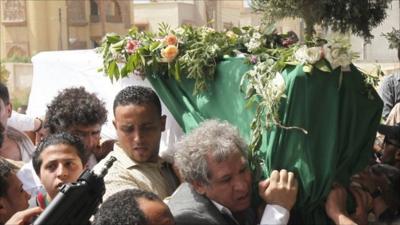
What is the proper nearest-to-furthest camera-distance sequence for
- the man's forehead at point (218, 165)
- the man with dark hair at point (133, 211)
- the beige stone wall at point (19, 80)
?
1. the man with dark hair at point (133, 211)
2. the man's forehead at point (218, 165)
3. the beige stone wall at point (19, 80)

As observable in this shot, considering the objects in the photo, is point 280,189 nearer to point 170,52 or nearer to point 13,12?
point 170,52

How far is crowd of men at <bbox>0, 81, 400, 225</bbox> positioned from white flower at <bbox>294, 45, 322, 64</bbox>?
42 centimetres

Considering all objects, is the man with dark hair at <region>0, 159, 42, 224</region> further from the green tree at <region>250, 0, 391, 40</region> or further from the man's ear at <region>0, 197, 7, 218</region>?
the green tree at <region>250, 0, 391, 40</region>

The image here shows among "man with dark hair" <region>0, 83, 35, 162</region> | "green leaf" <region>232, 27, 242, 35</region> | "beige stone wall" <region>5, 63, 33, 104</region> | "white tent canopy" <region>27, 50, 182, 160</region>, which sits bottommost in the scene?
"beige stone wall" <region>5, 63, 33, 104</region>

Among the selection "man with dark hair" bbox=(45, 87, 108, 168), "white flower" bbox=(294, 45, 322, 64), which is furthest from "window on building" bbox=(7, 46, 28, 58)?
"white flower" bbox=(294, 45, 322, 64)

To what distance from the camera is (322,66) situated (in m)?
2.89

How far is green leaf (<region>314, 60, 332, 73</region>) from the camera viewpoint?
288 cm

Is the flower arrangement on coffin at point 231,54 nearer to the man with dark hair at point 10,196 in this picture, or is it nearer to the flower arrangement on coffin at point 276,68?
the flower arrangement on coffin at point 276,68

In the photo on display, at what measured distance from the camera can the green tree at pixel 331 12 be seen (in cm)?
490

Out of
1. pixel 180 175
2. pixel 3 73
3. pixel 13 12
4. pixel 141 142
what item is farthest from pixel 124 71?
pixel 13 12

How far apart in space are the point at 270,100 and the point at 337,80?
0.30m

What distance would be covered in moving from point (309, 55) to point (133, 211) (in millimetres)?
1137

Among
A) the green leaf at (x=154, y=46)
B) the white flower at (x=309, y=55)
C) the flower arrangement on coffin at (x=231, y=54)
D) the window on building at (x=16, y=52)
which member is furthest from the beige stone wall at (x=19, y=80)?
the white flower at (x=309, y=55)

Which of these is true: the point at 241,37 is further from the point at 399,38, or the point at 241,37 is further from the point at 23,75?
the point at 23,75
